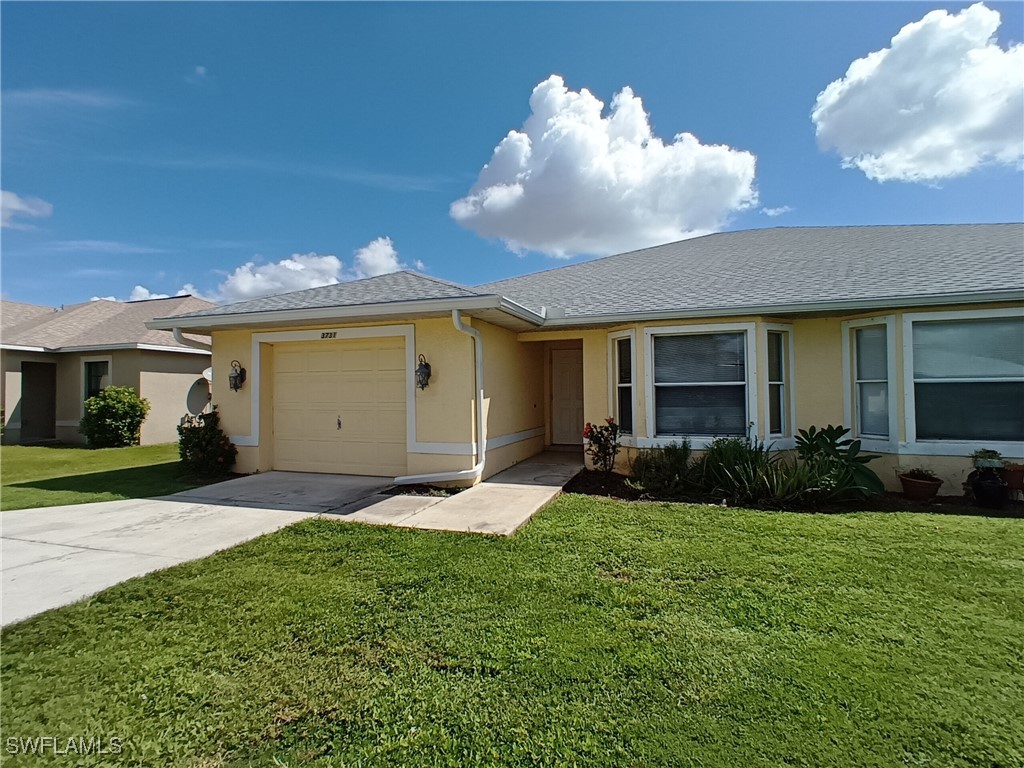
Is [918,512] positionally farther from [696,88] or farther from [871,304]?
[696,88]

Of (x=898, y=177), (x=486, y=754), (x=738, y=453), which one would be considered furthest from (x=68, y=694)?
(x=898, y=177)

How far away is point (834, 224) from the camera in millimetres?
12391

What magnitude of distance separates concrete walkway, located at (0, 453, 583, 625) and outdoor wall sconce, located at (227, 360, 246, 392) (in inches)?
72.4

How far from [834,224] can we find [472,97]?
34.0 ft

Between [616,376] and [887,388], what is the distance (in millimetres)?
4235

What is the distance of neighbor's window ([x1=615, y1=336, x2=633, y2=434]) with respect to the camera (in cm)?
839

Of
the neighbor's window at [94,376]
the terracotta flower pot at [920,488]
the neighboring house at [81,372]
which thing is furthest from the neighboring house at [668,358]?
the neighbor's window at [94,376]

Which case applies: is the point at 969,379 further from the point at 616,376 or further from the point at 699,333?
the point at 616,376

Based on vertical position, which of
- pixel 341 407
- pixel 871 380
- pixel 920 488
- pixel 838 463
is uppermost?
pixel 871 380

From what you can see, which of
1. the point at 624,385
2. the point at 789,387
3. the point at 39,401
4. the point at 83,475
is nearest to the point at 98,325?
the point at 39,401

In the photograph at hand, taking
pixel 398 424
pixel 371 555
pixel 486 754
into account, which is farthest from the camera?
pixel 398 424

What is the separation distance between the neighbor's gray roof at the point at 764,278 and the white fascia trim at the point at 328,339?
592 mm

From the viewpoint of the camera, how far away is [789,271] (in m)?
8.80

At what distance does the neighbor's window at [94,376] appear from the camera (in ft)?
47.6
